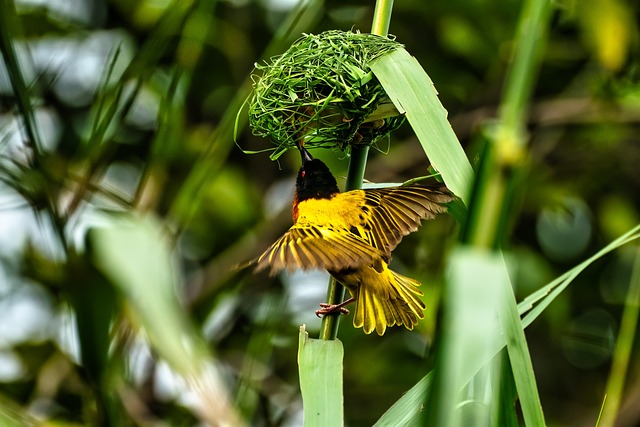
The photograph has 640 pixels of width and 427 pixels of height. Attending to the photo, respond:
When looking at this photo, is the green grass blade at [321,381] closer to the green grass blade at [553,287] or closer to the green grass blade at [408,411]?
the green grass blade at [408,411]

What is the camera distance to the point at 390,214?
130cm

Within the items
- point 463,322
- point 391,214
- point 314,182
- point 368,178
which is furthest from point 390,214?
point 368,178

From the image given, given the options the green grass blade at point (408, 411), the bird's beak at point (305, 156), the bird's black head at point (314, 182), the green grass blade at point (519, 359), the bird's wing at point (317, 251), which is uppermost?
the bird's beak at point (305, 156)

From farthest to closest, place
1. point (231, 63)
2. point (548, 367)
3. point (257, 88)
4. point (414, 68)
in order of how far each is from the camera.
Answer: point (548, 367) < point (231, 63) < point (257, 88) < point (414, 68)

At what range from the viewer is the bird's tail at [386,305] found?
1.35m

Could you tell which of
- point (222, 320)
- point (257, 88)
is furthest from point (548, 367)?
point (257, 88)

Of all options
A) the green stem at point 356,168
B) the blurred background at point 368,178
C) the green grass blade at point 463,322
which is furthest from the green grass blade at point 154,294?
the blurred background at point 368,178

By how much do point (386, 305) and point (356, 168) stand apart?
33 cm

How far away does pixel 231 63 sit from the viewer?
2973 millimetres

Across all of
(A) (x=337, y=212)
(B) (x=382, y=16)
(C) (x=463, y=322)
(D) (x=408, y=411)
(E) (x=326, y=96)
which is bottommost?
(D) (x=408, y=411)

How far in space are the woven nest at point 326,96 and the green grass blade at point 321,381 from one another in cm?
35

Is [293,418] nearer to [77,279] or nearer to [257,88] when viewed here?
[257,88]

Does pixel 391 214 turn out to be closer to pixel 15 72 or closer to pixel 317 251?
pixel 317 251

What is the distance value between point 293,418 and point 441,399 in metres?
2.05
